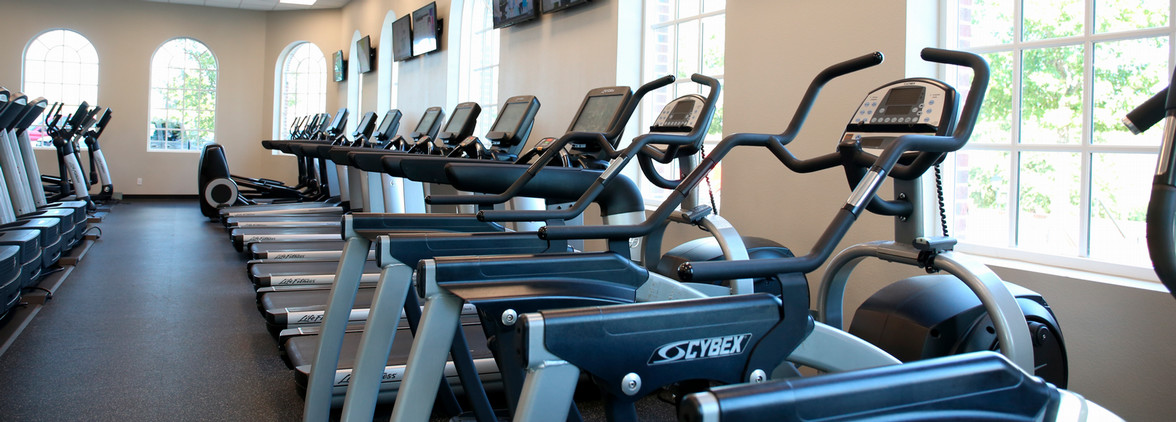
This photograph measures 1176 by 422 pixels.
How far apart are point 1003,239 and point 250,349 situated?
Answer: 9.84 feet

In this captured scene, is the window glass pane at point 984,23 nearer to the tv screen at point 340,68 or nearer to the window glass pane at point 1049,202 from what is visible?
the window glass pane at point 1049,202

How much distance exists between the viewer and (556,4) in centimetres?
527

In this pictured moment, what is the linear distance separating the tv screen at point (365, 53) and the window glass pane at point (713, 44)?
21.5 ft

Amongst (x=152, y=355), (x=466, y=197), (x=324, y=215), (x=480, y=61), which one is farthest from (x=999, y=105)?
(x=324, y=215)

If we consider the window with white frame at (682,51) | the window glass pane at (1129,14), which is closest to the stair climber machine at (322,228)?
the window with white frame at (682,51)

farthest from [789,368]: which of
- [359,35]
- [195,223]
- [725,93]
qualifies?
[359,35]

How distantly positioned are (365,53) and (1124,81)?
9005mm

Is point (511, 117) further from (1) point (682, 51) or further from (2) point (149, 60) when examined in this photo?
(2) point (149, 60)

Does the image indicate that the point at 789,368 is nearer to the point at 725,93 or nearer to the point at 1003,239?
the point at 1003,239

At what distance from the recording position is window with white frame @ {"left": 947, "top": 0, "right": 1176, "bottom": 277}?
240 centimetres

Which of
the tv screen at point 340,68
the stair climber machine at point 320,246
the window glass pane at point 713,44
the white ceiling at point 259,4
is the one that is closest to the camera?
the window glass pane at point 713,44

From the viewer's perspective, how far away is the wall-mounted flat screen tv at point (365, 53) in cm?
996

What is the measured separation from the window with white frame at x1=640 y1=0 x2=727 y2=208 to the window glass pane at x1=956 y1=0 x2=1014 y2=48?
52.5 inches

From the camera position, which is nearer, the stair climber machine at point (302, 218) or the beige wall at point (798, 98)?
the beige wall at point (798, 98)
